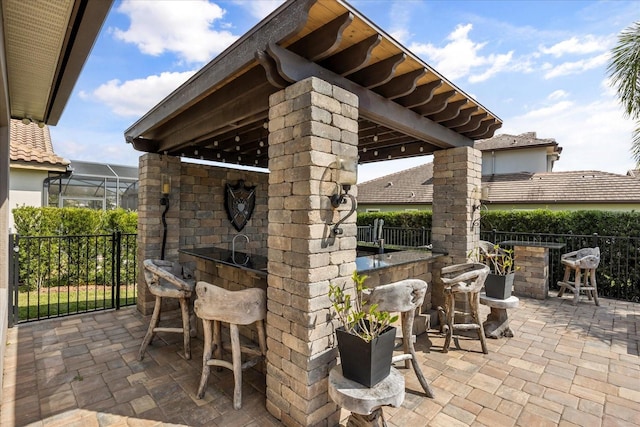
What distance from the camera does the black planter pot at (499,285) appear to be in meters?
3.82

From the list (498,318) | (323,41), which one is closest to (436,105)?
(323,41)

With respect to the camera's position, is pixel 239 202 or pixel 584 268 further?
pixel 239 202

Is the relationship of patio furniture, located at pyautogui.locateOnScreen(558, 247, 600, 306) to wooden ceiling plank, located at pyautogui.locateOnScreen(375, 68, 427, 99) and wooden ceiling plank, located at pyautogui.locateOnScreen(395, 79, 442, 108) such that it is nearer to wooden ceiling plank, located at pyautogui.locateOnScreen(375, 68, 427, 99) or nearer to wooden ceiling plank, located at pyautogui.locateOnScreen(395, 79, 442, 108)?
wooden ceiling plank, located at pyautogui.locateOnScreen(395, 79, 442, 108)

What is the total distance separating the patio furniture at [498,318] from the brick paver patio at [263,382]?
0.11m

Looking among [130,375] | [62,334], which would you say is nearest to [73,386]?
[130,375]

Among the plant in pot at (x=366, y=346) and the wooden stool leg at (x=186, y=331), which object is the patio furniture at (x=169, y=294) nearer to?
the wooden stool leg at (x=186, y=331)

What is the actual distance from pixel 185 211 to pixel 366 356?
4.17 m

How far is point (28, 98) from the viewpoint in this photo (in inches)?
130

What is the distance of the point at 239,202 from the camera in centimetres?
570

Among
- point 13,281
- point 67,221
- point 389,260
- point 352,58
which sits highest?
point 352,58

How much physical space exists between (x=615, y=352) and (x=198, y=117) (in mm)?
5654

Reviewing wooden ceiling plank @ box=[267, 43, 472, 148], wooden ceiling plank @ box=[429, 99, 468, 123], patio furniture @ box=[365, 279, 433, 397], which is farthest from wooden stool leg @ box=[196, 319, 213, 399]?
wooden ceiling plank @ box=[429, 99, 468, 123]

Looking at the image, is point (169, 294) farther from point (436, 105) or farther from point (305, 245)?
point (436, 105)

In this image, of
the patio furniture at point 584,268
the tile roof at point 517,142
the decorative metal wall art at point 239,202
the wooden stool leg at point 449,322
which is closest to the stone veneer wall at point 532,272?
the patio furniture at point 584,268
